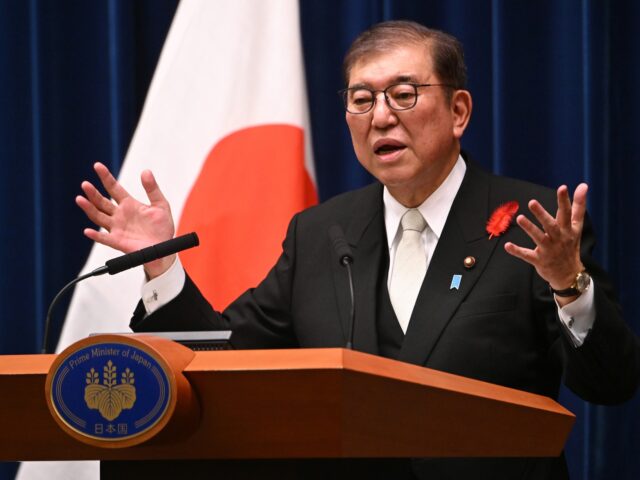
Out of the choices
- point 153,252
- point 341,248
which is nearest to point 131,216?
point 153,252

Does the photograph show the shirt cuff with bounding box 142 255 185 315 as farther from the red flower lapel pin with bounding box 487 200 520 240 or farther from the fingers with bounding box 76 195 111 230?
the red flower lapel pin with bounding box 487 200 520 240

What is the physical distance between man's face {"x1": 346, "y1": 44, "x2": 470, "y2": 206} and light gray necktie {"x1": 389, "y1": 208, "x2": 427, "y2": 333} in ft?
0.23

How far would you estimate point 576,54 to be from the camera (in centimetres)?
275

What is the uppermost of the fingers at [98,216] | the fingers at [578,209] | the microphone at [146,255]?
the fingers at [578,209]

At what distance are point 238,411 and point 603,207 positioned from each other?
71.2 inches

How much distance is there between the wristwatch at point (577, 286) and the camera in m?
1.55

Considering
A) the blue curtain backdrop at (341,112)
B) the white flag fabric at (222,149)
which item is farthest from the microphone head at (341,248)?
the blue curtain backdrop at (341,112)

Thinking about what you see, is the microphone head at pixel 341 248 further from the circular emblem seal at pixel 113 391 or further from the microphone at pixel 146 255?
the circular emblem seal at pixel 113 391

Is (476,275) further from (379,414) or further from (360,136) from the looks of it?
(379,414)

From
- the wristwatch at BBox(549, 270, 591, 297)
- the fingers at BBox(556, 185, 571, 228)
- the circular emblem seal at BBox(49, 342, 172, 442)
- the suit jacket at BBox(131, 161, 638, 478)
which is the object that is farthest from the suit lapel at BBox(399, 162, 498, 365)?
the circular emblem seal at BBox(49, 342, 172, 442)

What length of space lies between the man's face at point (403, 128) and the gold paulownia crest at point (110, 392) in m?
1.09

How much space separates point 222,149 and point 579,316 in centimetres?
140

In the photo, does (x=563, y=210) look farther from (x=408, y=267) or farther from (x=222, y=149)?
(x=222, y=149)

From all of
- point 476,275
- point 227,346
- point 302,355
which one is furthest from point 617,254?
point 302,355
